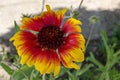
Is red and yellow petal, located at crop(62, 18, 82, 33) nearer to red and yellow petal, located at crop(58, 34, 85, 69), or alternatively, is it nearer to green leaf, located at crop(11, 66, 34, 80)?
red and yellow petal, located at crop(58, 34, 85, 69)

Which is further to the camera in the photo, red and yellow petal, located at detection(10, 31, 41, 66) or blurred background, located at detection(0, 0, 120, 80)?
blurred background, located at detection(0, 0, 120, 80)

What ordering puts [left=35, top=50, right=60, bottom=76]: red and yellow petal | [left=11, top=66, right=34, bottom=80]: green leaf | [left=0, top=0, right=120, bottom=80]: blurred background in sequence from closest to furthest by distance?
[left=35, top=50, right=60, bottom=76]: red and yellow petal → [left=11, top=66, right=34, bottom=80]: green leaf → [left=0, top=0, right=120, bottom=80]: blurred background

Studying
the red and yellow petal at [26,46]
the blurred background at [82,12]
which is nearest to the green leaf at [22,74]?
the red and yellow petal at [26,46]

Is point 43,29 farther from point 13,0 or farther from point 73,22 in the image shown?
point 13,0

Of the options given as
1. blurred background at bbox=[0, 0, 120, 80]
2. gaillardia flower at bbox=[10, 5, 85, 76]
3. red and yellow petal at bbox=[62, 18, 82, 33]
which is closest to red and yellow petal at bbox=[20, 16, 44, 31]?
gaillardia flower at bbox=[10, 5, 85, 76]

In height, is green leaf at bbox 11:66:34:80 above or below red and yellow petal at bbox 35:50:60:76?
below

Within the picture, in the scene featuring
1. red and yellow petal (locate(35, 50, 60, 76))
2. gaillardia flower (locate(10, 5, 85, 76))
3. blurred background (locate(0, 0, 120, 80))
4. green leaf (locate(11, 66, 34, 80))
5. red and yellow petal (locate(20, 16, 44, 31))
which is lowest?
blurred background (locate(0, 0, 120, 80))

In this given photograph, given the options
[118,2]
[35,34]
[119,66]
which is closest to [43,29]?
[35,34]

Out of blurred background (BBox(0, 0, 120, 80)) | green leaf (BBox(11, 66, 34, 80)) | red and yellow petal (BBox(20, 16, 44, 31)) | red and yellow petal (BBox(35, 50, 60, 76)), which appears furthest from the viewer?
blurred background (BBox(0, 0, 120, 80))
